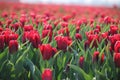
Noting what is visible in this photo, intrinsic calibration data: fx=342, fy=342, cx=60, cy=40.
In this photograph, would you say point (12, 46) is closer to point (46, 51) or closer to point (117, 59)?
point (46, 51)

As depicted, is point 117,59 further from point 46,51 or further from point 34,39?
point 34,39

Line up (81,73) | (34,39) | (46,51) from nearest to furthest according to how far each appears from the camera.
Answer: (81,73), (46,51), (34,39)

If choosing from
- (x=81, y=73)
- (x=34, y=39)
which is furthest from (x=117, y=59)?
(x=34, y=39)

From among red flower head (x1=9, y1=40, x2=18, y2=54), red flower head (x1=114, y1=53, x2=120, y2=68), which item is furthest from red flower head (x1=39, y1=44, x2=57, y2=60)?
red flower head (x1=114, y1=53, x2=120, y2=68)

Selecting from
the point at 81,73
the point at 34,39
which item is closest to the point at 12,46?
the point at 34,39

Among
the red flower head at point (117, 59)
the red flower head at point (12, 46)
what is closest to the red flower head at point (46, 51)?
the red flower head at point (12, 46)

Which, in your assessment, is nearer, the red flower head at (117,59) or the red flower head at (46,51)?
the red flower head at (117,59)

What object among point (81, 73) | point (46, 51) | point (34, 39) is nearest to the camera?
point (81, 73)

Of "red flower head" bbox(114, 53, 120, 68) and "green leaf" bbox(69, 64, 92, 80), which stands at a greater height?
"red flower head" bbox(114, 53, 120, 68)

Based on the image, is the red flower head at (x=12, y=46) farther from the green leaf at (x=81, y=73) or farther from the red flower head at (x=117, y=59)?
the red flower head at (x=117, y=59)

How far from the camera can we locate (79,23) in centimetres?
409

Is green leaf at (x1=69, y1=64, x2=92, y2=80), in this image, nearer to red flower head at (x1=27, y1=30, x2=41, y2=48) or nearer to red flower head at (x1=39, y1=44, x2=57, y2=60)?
red flower head at (x1=39, y1=44, x2=57, y2=60)

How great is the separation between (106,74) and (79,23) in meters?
1.87

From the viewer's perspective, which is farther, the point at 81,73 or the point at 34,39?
the point at 34,39
